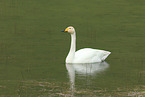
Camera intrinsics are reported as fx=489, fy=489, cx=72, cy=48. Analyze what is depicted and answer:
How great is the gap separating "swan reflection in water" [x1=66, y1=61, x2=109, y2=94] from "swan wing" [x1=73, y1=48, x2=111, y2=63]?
13 centimetres

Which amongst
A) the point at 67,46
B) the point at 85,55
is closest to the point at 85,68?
the point at 85,55

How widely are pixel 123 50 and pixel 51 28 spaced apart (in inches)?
164

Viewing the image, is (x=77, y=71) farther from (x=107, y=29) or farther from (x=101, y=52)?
(x=107, y=29)

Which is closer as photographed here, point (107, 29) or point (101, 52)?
point (101, 52)

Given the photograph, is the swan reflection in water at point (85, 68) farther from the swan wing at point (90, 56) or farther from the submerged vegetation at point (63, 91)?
the submerged vegetation at point (63, 91)

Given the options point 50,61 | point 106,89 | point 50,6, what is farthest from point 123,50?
point 50,6

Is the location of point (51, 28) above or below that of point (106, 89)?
above

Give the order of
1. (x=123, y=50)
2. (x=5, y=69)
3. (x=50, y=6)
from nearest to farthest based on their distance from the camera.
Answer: (x=5, y=69)
(x=123, y=50)
(x=50, y=6)

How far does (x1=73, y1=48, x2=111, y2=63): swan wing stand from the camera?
511 inches

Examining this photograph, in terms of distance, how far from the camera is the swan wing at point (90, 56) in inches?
511

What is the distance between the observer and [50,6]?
22.0m

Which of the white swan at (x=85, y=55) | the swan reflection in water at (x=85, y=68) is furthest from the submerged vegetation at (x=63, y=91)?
the white swan at (x=85, y=55)

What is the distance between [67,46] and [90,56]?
1.74 metres

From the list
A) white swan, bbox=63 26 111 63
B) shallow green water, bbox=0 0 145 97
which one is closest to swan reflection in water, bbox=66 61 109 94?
shallow green water, bbox=0 0 145 97
